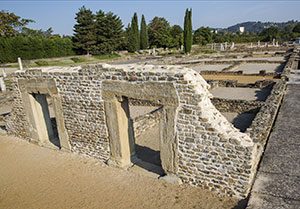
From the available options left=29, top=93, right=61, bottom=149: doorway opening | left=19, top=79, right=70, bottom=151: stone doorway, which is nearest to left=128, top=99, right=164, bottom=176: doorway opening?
left=19, top=79, right=70, bottom=151: stone doorway

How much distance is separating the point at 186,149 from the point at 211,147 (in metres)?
0.61

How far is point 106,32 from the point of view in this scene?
48.5 metres

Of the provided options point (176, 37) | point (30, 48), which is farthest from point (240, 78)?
point (176, 37)

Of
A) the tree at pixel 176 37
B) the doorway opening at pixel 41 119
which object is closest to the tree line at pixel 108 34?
the tree at pixel 176 37

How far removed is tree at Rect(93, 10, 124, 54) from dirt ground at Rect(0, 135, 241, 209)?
42.0 metres

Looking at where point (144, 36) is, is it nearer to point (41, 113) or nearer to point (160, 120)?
point (41, 113)

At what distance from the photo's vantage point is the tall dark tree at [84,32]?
1828 inches

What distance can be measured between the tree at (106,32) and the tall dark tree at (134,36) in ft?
8.95

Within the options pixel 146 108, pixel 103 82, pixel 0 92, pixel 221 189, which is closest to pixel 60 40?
pixel 0 92

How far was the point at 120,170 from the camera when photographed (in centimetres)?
697

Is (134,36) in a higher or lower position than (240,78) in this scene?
higher

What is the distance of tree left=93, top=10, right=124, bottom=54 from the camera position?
47.7 metres

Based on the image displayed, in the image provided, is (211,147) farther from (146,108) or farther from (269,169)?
(146,108)

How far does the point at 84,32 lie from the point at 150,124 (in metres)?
40.9
